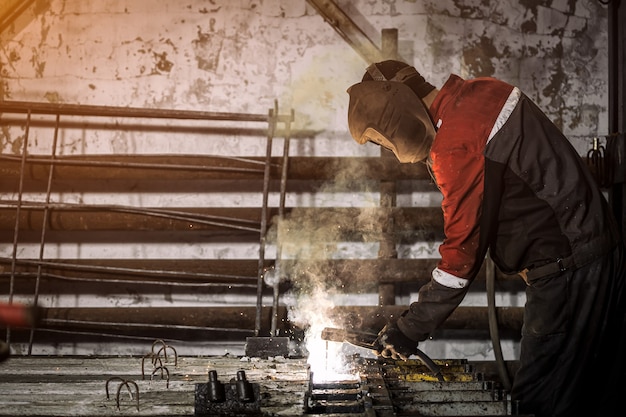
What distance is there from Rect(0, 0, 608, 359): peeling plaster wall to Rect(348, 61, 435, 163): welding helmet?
1.79 metres

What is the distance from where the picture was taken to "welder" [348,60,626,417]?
234 centimetres

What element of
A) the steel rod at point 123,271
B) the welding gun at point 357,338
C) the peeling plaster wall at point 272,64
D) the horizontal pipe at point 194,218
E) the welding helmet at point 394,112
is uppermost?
the peeling plaster wall at point 272,64

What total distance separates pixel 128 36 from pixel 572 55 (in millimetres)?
3276

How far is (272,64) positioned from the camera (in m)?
4.47

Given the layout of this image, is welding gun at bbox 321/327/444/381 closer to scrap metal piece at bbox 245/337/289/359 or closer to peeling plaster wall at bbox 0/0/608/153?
scrap metal piece at bbox 245/337/289/359

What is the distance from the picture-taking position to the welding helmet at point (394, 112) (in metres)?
2.47

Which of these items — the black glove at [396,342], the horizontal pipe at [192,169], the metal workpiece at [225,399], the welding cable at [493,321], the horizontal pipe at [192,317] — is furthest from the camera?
the horizontal pipe at [192,169]

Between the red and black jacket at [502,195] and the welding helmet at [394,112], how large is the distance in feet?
0.29

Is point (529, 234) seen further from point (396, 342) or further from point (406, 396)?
point (406, 396)

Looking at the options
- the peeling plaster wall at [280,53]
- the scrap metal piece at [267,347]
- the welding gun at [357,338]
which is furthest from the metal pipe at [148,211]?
the welding gun at [357,338]

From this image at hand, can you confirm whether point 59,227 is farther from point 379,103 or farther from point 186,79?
point 379,103

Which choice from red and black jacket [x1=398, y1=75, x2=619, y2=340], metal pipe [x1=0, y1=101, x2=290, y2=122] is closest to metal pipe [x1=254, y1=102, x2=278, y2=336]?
metal pipe [x1=0, y1=101, x2=290, y2=122]

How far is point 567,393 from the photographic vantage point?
7.79ft

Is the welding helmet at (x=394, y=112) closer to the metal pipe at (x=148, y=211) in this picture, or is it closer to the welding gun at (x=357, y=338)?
the welding gun at (x=357, y=338)
